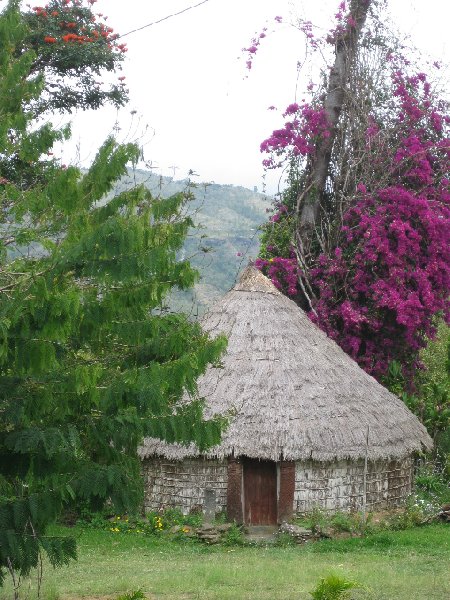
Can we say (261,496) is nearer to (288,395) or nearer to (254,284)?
(288,395)

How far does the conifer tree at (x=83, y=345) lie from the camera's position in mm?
5930

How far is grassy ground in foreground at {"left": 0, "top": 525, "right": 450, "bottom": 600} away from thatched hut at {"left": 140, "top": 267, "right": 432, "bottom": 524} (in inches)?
53.0

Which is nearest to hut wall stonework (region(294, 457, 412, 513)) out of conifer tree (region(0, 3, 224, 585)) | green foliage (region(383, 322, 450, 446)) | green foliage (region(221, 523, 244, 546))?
green foliage (region(221, 523, 244, 546))

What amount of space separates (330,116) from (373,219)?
323 cm

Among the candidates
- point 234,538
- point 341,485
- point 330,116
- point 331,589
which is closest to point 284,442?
point 341,485

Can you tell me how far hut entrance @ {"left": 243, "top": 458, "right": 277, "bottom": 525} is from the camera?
17.0 m

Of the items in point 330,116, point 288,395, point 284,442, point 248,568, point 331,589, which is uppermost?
point 330,116

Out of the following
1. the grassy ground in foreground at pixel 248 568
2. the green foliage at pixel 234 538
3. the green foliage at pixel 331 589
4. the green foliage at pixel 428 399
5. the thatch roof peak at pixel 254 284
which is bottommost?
the green foliage at pixel 234 538

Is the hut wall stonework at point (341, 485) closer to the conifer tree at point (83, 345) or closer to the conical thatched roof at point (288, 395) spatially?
the conical thatched roof at point (288, 395)

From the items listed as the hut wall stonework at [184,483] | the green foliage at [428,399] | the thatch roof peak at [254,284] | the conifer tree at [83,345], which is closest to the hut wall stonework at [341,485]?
the hut wall stonework at [184,483]

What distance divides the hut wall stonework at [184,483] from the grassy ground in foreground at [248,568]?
135 cm

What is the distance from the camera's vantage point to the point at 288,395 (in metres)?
16.9

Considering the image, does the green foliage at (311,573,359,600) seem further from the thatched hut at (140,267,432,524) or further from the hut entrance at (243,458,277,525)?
the hut entrance at (243,458,277,525)

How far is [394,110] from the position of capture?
2108 centimetres
